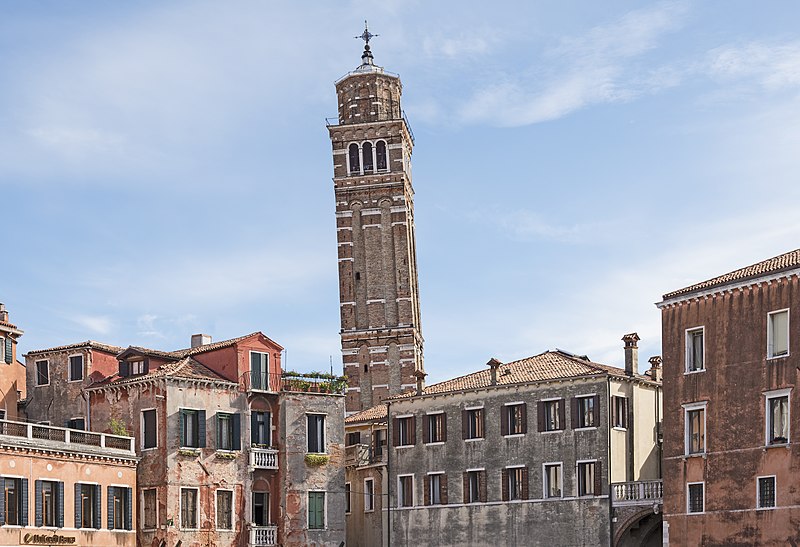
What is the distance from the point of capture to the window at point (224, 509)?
56.8m

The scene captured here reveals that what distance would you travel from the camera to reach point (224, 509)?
57.1 meters

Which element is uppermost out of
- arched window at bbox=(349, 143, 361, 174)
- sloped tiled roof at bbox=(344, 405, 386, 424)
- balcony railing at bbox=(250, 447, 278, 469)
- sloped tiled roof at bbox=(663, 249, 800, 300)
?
arched window at bbox=(349, 143, 361, 174)

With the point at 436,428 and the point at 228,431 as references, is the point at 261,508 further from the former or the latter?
the point at 436,428

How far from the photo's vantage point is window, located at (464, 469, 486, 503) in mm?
59562

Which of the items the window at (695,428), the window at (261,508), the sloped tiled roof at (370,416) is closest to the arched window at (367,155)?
the sloped tiled roof at (370,416)

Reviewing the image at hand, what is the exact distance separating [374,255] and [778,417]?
1962 inches

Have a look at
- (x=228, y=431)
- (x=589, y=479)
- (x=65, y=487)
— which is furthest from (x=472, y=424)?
(x=65, y=487)

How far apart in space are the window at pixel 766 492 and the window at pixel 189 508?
2248 cm

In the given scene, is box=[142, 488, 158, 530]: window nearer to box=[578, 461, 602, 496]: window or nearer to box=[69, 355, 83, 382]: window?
box=[69, 355, 83, 382]: window

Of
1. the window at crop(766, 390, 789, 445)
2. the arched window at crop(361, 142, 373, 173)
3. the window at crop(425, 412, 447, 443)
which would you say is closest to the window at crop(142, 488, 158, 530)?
the window at crop(425, 412, 447, 443)

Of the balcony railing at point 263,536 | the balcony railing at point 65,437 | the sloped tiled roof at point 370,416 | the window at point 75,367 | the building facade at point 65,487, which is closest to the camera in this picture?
the building facade at point 65,487

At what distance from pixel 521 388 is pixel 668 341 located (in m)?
9.12

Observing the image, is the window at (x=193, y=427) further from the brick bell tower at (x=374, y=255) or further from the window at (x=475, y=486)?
the brick bell tower at (x=374, y=255)

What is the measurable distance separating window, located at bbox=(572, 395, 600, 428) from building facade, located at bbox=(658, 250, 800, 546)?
5.27 metres
